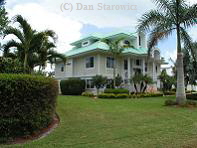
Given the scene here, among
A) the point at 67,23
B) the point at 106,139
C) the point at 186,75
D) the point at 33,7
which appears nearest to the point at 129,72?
the point at 186,75

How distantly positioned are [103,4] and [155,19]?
429 centimetres

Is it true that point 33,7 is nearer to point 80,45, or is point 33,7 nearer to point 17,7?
point 17,7

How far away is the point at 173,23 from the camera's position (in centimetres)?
1317

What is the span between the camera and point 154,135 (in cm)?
Result: 645

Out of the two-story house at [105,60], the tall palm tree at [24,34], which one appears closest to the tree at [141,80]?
the two-story house at [105,60]

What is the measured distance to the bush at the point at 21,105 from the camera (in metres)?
5.80

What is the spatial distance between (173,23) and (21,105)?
11.1 metres

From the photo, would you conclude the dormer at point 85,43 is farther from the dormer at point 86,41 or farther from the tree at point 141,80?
the tree at point 141,80

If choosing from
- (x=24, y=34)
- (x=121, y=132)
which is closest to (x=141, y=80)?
(x=24, y=34)

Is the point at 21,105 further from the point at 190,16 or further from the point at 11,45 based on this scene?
the point at 190,16

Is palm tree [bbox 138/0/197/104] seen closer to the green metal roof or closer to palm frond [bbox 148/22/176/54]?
palm frond [bbox 148/22/176/54]

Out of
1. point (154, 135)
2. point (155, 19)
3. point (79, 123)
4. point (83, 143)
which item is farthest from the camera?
point (155, 19)

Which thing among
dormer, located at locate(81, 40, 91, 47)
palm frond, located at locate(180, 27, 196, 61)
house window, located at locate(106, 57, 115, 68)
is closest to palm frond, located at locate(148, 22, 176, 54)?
palm frond, located at locate(180, 27, 196, 61)

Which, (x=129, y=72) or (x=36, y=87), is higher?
(x=129, y=72)
